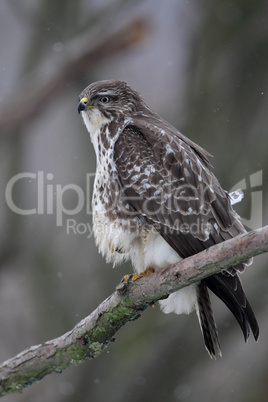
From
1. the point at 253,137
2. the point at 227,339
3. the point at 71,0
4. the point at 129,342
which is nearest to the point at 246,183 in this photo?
the point at 253,137

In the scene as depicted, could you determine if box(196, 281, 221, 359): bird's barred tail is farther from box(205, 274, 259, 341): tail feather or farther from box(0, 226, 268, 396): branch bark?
box(0, 226, 268, 396): branch bark

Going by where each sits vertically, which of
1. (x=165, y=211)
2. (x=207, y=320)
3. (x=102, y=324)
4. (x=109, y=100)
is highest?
(x=109, y=100)

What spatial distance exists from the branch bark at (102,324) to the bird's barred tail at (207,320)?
0.65 metres

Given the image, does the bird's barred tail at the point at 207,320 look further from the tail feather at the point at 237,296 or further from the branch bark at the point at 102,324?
the branch bark at the point at 102,324

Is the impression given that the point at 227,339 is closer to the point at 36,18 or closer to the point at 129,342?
the point at 129,342

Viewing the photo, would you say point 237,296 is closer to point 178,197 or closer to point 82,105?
point 178,197

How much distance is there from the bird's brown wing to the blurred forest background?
2.04 meters

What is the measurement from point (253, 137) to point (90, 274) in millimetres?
2508

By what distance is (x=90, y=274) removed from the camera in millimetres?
8352

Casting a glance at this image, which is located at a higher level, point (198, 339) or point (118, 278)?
point (118, 278)

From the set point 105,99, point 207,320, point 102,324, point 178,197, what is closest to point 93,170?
point 105,99

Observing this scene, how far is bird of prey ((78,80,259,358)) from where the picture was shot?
17.1 feet

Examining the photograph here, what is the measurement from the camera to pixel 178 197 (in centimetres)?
540

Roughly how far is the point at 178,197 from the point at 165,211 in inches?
6.2
